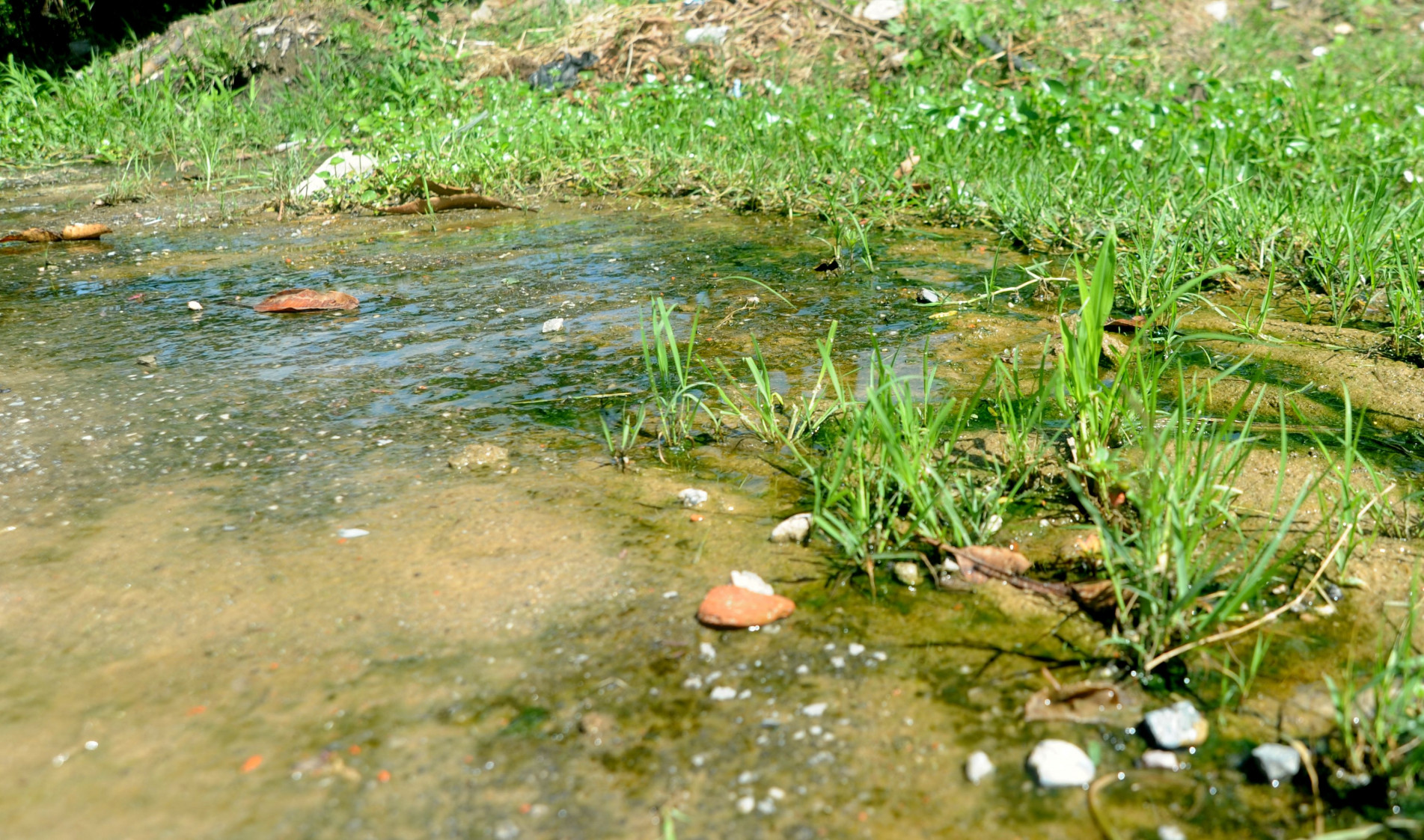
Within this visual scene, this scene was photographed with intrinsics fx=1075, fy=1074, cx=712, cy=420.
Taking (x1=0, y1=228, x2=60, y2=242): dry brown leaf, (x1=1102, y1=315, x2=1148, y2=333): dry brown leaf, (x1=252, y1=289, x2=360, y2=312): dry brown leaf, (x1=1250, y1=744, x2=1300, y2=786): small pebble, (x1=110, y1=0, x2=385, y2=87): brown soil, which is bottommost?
(x1=1102, y1=315, x2=1148, y2=333): dry brown leaf

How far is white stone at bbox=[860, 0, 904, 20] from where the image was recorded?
6.71m

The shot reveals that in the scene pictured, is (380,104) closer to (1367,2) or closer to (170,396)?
(170,396)

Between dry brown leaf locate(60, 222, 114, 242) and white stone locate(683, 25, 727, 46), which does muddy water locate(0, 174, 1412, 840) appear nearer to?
dry brown leaf locate(60, 222, 114, 242)

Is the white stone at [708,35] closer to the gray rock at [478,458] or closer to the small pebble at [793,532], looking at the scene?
the gray rock at [478,458]

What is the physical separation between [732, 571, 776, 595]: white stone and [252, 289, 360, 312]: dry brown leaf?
6.25 ft

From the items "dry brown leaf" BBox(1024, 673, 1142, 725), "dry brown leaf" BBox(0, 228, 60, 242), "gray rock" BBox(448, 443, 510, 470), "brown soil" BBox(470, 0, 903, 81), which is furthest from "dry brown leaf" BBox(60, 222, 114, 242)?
"dry brown leaf" BBox(1024, 673, 1142, 725)

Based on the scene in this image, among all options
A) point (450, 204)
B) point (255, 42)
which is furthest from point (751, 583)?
point (255, 42)

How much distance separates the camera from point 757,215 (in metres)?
4.21

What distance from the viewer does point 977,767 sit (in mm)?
1197

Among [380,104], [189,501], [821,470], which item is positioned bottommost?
[821,470]

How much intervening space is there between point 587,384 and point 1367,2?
27.2ft

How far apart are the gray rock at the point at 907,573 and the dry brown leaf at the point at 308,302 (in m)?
2.00

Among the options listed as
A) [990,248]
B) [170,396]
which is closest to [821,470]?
[170,396]

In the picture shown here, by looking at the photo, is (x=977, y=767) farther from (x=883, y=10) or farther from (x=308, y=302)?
(x=883, y=10)
